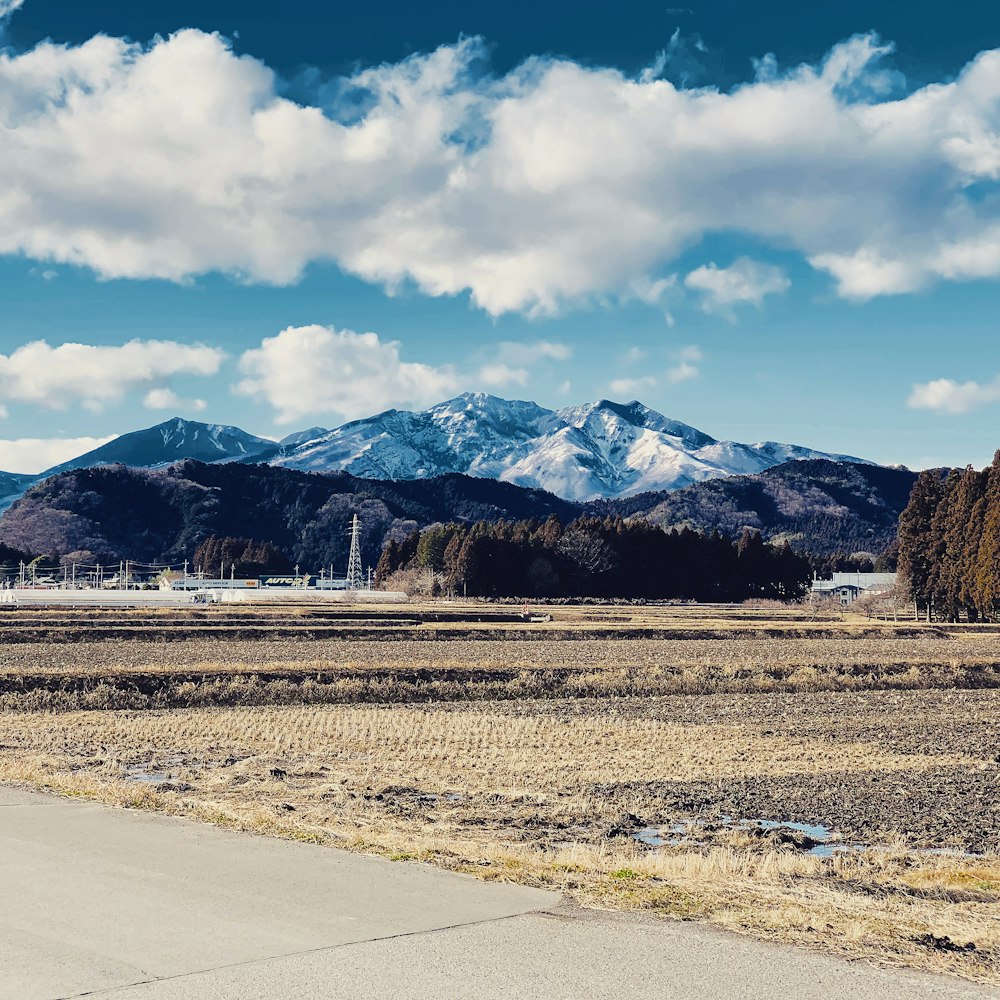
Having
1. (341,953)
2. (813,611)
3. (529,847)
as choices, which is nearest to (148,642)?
(529,847)

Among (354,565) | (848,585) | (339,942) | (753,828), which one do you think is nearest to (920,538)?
(354,565)

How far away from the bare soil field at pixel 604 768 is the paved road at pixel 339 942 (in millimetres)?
709

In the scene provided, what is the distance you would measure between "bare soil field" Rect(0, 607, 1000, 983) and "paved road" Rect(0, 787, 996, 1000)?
71 centimetres

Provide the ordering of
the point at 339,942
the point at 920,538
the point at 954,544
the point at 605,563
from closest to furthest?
1. the point at 339,942
2. the point at 954,544
3. the point at 920,538
4. the point at 605,563

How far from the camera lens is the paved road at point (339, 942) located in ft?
23.4

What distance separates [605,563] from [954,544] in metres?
58.9

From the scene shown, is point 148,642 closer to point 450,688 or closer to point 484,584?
point 450,688

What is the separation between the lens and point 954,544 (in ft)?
271

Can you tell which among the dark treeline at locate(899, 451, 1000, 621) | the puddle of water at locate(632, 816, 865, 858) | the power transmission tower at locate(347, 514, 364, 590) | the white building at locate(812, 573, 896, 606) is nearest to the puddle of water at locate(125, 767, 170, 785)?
the puddle of water at locate(632, 816, 865, 858)

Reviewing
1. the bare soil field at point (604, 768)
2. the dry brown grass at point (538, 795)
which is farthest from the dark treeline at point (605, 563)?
the dry brown grass at point (538, 795)

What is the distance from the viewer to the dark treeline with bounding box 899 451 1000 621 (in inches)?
3000

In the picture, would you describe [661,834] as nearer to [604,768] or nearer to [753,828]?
[753,828]

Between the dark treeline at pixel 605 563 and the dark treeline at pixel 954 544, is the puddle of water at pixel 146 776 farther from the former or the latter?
the dark treeline at pixel 605 563

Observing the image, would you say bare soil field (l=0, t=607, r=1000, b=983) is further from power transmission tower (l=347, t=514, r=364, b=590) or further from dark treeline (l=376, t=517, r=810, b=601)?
dark treeline (l=376, t=517, r=810, b=601)
